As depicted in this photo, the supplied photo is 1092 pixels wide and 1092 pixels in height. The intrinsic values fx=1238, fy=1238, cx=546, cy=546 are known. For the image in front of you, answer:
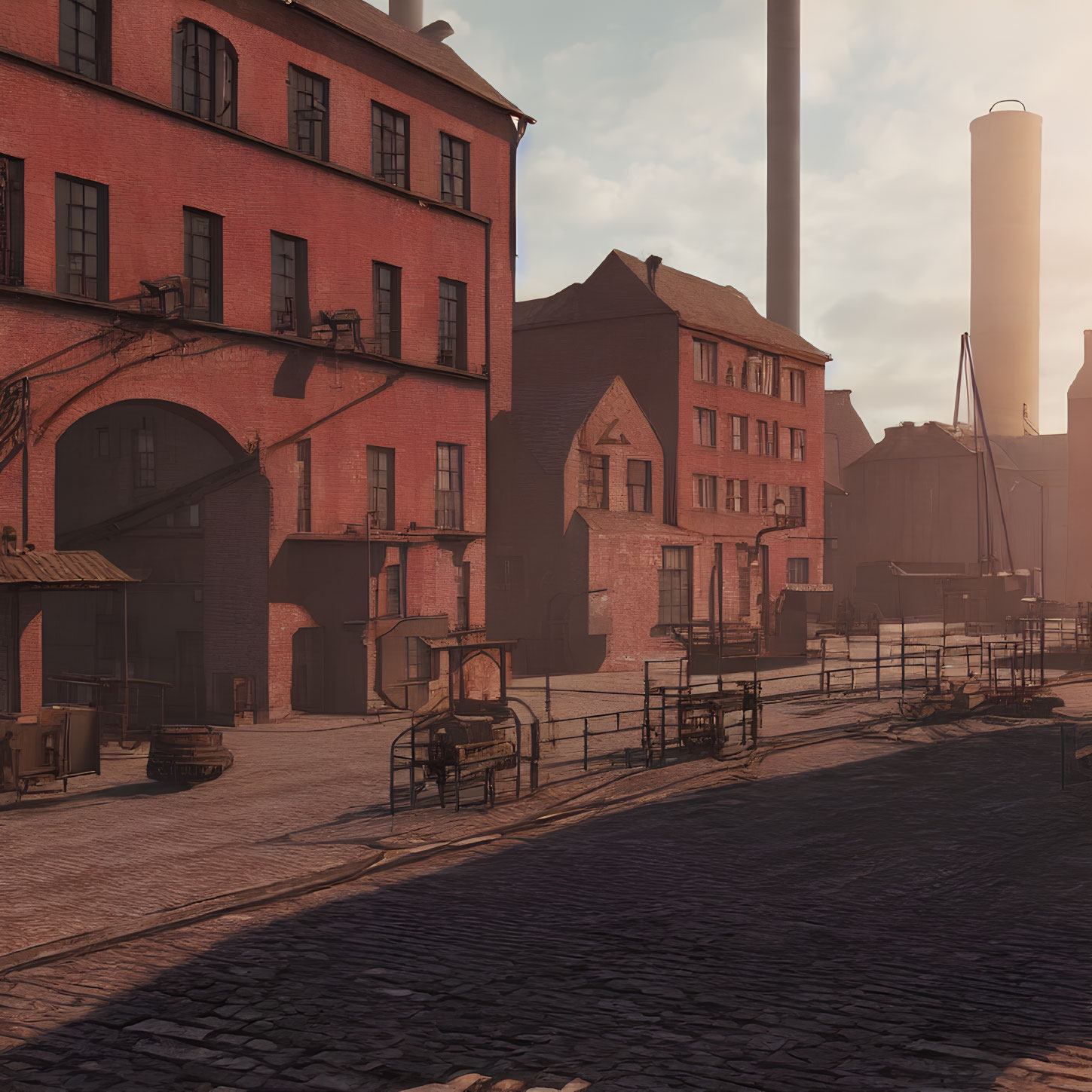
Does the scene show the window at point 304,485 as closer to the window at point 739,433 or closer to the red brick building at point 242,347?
the red brick building at point 242,347

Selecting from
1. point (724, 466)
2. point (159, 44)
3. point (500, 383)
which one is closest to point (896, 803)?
point (159, 44)

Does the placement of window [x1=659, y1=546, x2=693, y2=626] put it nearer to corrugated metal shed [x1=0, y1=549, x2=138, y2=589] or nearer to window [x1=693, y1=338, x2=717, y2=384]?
window [x1=693, y1=338, x2=717, y2=384]

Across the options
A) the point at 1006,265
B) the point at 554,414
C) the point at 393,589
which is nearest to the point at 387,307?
the point at 393,589

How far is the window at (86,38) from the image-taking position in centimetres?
2497

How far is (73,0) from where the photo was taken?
25141 mm

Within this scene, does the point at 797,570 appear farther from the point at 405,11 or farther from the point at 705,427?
the point at 405,11

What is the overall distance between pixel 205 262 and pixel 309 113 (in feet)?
17.2

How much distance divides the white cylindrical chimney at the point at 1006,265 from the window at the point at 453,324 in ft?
267

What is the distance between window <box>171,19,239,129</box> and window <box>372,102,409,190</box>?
189 inches

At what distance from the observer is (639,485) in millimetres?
46938

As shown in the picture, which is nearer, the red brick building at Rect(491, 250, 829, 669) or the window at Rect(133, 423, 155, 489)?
the window at Rect(133, 423, 155, 489)

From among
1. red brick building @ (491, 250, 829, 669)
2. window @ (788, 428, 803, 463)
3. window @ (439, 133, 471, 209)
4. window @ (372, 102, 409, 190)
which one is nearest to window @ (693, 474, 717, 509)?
red brick building @ (491, 250, 829, 669)

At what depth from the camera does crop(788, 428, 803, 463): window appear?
195ft

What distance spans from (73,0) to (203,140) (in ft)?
12.4
